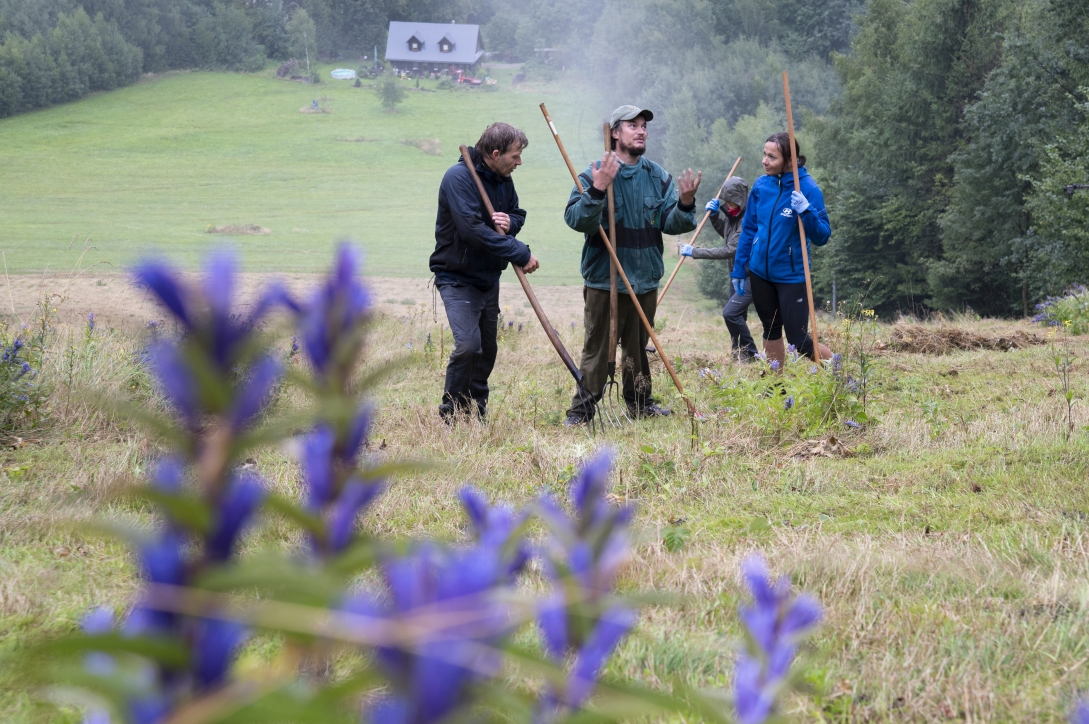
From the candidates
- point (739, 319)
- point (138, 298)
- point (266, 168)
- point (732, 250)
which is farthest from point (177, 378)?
point (266, 168)

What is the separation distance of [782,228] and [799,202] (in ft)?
0.97

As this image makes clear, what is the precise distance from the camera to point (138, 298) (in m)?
15.1

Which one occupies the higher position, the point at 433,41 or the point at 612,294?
the point at 433,41

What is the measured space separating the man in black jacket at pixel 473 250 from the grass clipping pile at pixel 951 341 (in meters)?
5.64

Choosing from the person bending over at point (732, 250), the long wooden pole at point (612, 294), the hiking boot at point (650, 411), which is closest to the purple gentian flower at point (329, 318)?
the long wooden pole at point (612, 294)

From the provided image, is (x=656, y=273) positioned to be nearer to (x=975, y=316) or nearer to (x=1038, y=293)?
(x=975, y=316)

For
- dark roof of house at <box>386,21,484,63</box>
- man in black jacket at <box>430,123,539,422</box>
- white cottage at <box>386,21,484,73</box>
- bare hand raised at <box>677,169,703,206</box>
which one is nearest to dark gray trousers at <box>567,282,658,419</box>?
man in black jacket at <box>430,123,539,422</box>

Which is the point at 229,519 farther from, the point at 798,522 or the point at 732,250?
the point at 732,250

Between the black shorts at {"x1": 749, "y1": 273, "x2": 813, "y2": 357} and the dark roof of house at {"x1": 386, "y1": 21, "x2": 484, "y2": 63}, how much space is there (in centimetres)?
9629

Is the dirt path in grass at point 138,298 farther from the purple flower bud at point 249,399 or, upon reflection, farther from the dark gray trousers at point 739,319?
the purple flower bud at point 249,399

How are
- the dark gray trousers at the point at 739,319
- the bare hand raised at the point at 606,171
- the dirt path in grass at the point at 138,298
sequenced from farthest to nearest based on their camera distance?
the dirt path in grass at the point at 138,298
the dark gray trousers at the point at 739,319
the bare hand raised at the point at 606,171

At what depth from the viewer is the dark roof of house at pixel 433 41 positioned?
9838cm

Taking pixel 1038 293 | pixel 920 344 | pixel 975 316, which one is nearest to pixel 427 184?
pixel 1038 293

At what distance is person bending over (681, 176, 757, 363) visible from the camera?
9930 mm
